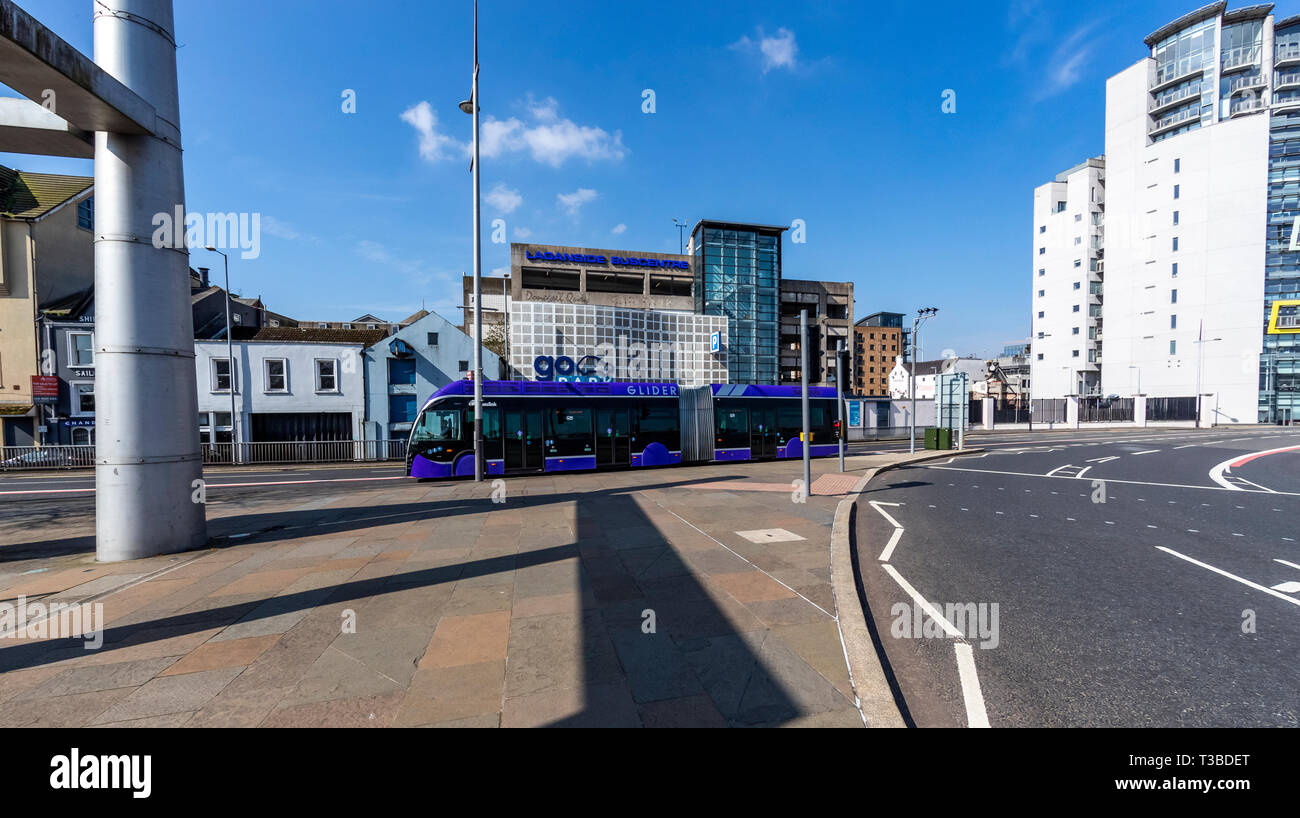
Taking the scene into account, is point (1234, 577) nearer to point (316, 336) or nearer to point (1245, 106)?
point (316, 336)

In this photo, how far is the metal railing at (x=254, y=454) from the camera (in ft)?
71.2

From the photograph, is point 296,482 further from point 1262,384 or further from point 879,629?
point 1262,384

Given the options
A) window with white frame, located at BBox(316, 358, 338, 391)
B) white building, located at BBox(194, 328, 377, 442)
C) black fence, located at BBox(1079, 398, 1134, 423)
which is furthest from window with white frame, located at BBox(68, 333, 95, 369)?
black fence, located at BBox(1079, 398, 1134, 423)

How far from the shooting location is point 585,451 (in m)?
16.3

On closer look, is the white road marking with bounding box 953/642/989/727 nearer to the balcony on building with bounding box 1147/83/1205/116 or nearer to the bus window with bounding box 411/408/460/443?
the bus window with bounding box 411/408/460/443

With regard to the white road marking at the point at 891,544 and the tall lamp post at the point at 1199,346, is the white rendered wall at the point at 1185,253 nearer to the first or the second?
the tall lamp post at the point at 1199,346

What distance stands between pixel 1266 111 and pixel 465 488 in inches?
3190

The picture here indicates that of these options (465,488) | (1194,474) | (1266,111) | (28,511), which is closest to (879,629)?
(465,488)

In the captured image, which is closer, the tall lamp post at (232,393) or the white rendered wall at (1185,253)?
the tall lamp post at (232,393)

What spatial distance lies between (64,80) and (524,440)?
451 inches

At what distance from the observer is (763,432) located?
62.3 ft

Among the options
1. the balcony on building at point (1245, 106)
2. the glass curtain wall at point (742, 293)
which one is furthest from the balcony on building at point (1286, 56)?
the glass curtain wall at point (742, 293)

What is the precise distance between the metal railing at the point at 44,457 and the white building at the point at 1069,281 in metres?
88.7
